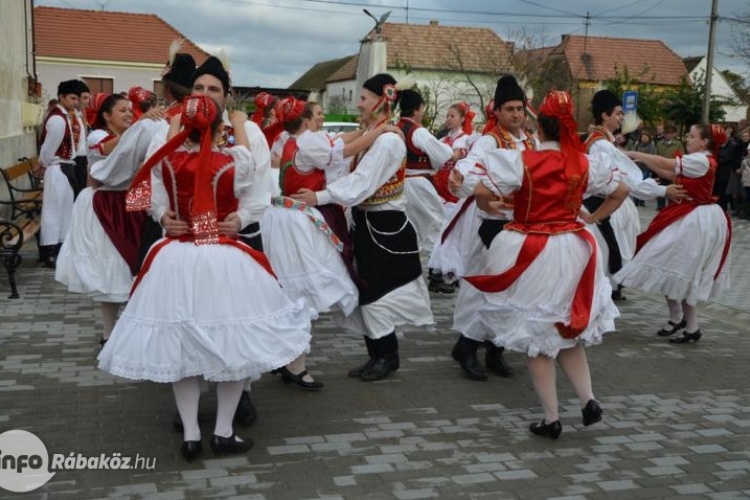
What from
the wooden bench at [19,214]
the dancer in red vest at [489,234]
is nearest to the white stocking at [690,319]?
the dancer in red vest at [489,234]

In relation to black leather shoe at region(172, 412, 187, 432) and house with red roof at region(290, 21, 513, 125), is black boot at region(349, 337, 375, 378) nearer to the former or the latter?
black leather shoe at region(172, 412, 187, 432)

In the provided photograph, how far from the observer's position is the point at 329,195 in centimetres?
557

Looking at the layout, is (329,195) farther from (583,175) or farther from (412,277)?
(583,175)

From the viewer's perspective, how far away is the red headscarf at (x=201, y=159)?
4.19 metres

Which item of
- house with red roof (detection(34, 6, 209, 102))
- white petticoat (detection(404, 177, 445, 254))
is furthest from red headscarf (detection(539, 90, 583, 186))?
house with red roof (detection(34, 6, 209, 102))

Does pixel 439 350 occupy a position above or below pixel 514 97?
below

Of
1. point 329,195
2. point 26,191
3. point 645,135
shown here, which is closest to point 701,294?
point 329,195

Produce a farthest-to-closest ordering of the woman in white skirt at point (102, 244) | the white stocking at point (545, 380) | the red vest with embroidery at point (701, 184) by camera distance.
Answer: the red vest with embroidery at point (701, 184), the woman in white skirt at point (102, 244), the white stocking at point (545, 380)

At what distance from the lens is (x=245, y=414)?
497 cm

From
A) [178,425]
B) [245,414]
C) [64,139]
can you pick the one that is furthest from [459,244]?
[64,139]

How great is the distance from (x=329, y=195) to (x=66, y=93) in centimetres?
650

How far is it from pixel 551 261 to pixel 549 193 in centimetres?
38

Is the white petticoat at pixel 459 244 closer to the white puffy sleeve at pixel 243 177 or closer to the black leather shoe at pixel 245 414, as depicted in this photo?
the black leather shoe at pixel 245 414

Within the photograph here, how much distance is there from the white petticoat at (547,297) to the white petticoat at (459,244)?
1.58 meters
